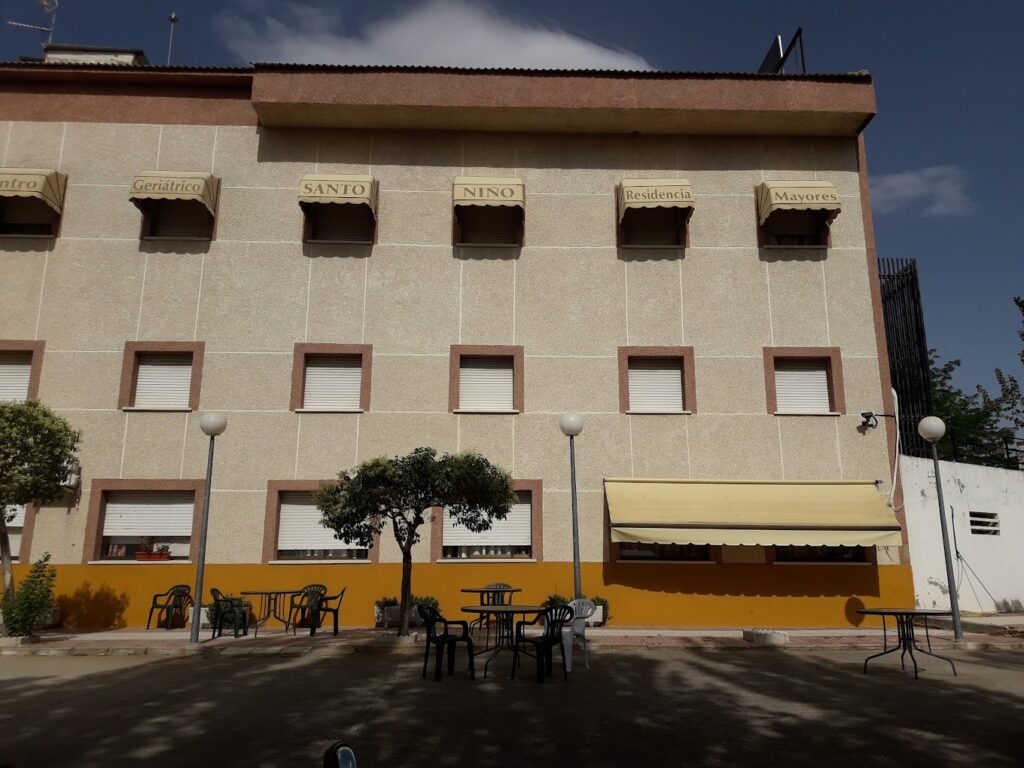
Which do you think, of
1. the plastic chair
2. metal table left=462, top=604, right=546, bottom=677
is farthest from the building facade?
the plastic chair

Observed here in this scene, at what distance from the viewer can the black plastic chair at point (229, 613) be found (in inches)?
548

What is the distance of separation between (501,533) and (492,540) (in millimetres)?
253

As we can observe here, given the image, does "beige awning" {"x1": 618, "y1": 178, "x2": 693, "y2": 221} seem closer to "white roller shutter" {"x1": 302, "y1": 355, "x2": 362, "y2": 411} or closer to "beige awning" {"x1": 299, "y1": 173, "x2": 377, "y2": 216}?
"beige awning" {"x1": 299, "y1": 173, "x2": 377, "y2": 216}

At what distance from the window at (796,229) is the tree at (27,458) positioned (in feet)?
53.0

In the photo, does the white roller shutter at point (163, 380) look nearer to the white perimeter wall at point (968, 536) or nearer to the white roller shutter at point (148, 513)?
the white roller shutter at point (148, 513)

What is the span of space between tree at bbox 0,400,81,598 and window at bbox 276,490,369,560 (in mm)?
4374

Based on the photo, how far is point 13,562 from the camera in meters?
15.7

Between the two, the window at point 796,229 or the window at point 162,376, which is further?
the window at point 796,229

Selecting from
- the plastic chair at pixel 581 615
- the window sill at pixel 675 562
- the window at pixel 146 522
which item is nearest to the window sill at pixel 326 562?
the window at pixel 146 522

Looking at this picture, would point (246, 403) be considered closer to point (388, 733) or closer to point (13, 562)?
point (13, 562)

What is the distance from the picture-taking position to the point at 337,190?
1702 centimetres

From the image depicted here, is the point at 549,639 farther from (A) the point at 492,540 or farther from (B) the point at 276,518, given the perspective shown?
(B) the point at 276,518

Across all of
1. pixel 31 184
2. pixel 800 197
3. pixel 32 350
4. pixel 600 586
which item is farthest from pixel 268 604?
pixel 800 197

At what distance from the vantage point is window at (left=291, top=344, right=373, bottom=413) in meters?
16.8
